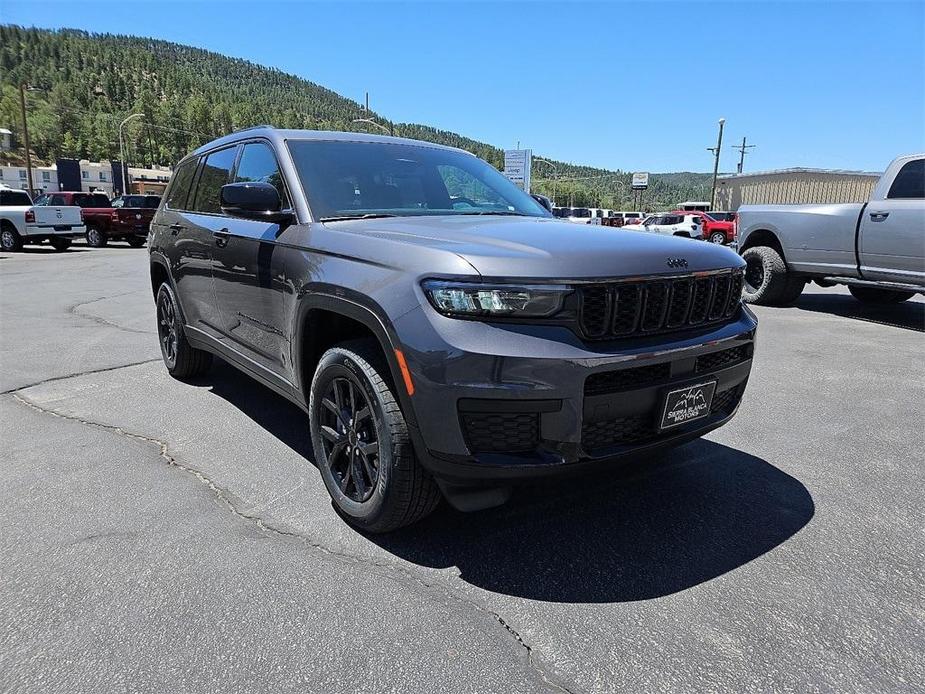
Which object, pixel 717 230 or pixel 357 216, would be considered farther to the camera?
pixel 717 230

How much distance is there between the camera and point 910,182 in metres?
7.61

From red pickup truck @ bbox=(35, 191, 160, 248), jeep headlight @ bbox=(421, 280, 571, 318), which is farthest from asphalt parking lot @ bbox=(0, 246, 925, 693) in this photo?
red pickup truck @ bbox=(35, 191, 160, 248)

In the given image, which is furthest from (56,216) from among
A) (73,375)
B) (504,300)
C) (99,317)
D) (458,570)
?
(504,300)

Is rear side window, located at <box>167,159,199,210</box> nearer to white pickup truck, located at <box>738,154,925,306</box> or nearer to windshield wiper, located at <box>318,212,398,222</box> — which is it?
windshield wiper, located at <box>318,212,398,222</box>

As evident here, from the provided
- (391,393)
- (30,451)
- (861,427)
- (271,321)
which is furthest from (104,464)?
(861,427)

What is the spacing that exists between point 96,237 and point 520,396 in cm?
2632

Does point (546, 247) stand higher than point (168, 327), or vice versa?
point (546, 247)

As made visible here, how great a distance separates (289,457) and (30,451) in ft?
5.09

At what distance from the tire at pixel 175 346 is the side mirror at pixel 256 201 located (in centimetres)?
210

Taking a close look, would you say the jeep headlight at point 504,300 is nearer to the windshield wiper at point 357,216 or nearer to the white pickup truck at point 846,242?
the windshield wiper at point 357,216

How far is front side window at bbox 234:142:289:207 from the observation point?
3354 mm

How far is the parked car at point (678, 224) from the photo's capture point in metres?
32.4

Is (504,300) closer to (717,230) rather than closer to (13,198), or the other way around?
(13,198)

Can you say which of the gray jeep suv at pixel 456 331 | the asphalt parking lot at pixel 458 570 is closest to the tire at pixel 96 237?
the asphalt parking lot at pixel 458 570
